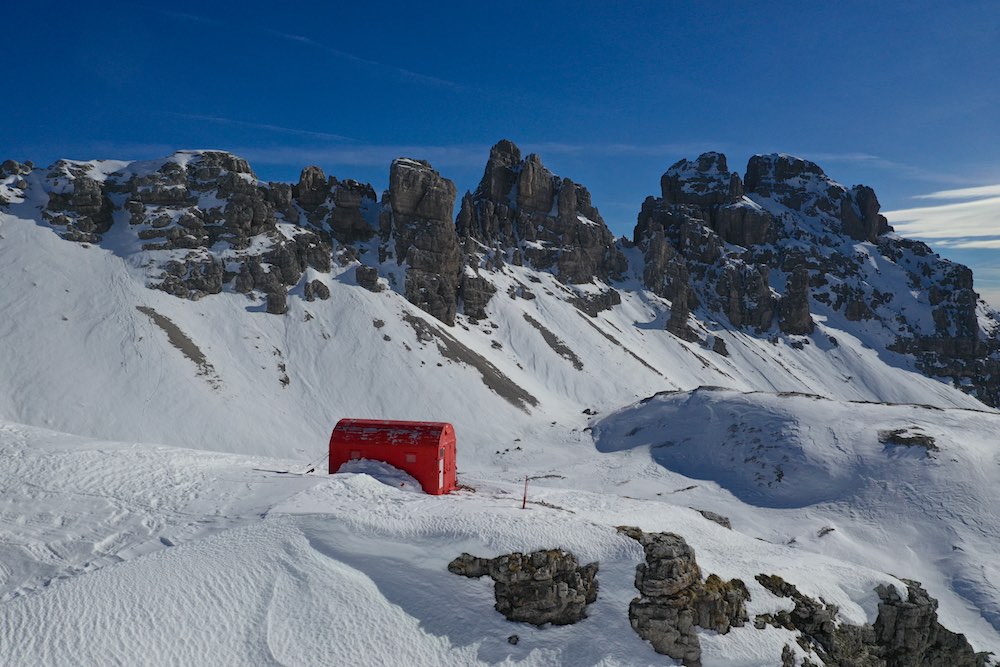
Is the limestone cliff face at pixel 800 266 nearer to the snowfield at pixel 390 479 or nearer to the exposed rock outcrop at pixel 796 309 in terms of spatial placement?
the exposed rock outcrop at pixel 796 309

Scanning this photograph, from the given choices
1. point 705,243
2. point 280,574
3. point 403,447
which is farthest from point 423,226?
point 705,243

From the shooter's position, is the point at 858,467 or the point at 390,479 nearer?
the point at 390,479

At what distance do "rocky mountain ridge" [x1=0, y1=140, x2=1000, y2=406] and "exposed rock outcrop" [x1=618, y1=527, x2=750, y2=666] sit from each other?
61.5m

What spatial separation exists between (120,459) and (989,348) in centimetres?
18124

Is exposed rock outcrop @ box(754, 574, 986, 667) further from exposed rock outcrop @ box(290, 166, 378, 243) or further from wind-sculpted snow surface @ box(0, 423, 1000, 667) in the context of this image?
exposed rock outcrop @ box(290, 166, 378, 243)

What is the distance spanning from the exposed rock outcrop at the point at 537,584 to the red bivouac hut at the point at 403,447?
8.51m

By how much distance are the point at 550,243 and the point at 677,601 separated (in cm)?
11106

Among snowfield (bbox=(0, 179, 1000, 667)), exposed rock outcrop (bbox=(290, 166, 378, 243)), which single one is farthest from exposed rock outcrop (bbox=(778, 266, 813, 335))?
exposed rock outcrop (bbox=(290, 166, 378, 243))

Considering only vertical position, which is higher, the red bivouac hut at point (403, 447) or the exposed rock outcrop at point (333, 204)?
the exposed rock outcrop at point (333, 204)

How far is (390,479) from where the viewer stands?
83.8ft

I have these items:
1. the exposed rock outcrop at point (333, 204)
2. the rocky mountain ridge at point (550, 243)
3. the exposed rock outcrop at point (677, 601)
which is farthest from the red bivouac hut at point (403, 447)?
the exposed rock outcrop at point (333, 204)

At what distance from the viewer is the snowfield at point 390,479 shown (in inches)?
620

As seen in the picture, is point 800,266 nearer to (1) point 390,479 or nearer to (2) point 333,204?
(2) point 333,204

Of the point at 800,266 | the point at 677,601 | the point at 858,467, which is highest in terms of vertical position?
the point at 800,266
